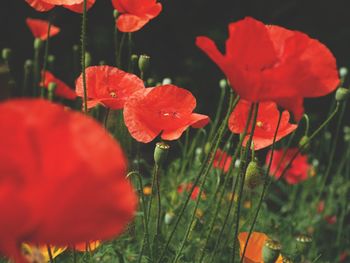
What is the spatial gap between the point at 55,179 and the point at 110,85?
0.75 metres

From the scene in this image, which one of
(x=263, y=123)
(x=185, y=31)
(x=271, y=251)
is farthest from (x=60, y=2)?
(x=185, y=31)

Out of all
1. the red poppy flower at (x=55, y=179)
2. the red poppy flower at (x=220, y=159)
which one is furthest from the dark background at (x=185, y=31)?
the red poppy flower at (x=55, y=179)

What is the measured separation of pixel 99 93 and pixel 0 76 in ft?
0.66

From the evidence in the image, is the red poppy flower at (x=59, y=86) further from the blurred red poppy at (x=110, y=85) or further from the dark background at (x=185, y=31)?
the dark background at (x=185, y=31)

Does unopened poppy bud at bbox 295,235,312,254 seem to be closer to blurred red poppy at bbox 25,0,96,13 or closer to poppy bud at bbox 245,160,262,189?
poppy bud at bbox 245,160,262,189

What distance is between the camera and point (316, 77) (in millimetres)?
879

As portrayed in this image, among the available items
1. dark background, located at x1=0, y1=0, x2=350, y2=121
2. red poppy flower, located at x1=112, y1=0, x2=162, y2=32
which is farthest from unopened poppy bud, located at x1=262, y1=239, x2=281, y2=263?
dark background, located at x1=0, y1=0, x2=350, y2=121

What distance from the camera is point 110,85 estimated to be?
1.24 metres

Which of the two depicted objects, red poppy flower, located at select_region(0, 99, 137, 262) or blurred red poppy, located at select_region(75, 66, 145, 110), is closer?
red poppy flower, located at select_region(0, 99, 137, 262)

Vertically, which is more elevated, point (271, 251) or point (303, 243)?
point (271, 251)

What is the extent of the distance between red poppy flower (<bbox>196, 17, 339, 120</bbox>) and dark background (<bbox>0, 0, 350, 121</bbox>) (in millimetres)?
1928

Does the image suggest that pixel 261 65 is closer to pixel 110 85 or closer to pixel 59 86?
pixel 110 85

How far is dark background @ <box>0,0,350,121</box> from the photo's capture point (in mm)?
3104

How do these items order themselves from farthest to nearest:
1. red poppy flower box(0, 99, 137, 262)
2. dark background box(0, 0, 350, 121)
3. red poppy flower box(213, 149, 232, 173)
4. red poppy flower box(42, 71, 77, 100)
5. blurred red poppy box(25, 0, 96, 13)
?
1. dark background box(0, 0, 350, 121)
2. red poppy flower box(42, 71, 77, 100)
3. red poppy flower box(213, 149, 232, 173)
4. blurred red poppy box(25, 0, 96, 13)
5. red poppy flower box(0, 99, 137, 262)
